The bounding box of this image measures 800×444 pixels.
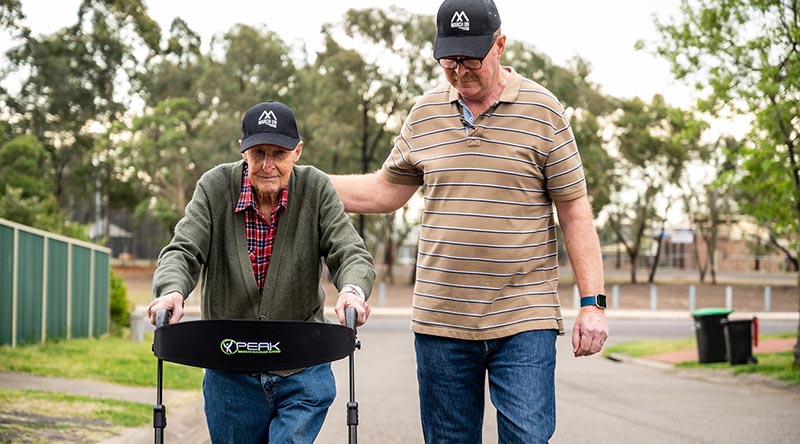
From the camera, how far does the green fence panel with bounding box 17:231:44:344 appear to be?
1627 cm

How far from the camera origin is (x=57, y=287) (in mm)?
18641

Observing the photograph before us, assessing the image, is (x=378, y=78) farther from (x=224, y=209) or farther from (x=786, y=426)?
(x=224, y=209)

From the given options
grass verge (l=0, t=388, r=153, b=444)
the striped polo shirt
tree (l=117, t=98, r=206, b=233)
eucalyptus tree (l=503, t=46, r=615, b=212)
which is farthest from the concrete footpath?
tree (l=117, t=98, r=206, b=233)

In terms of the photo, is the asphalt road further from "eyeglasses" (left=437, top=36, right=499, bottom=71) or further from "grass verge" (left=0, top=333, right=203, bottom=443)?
"eyeglasses" (left=437, top=36, right=499, bottom=71)

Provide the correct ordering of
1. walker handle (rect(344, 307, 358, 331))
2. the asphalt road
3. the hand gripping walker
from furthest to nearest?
the asphalt road → walker handle (rect(344, 307, 358, 331)) → the hand gripping walker

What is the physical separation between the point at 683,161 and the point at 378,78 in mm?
17589

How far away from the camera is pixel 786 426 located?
→ 35.9 feet

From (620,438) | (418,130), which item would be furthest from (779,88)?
(418,130)

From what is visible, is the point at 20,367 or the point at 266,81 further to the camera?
the point at 266,81

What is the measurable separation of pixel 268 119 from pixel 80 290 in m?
17.4

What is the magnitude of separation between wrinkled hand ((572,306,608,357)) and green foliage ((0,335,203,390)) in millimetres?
9243

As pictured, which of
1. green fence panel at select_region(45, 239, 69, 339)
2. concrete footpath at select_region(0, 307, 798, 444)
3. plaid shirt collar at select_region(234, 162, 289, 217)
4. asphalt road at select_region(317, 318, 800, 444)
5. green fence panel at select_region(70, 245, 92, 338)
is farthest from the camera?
green fence panel at select_region(70, 245, 92, 338)

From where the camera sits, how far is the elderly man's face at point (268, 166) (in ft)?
13.2

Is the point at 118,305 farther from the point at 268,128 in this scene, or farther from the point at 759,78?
the point at 268,128
